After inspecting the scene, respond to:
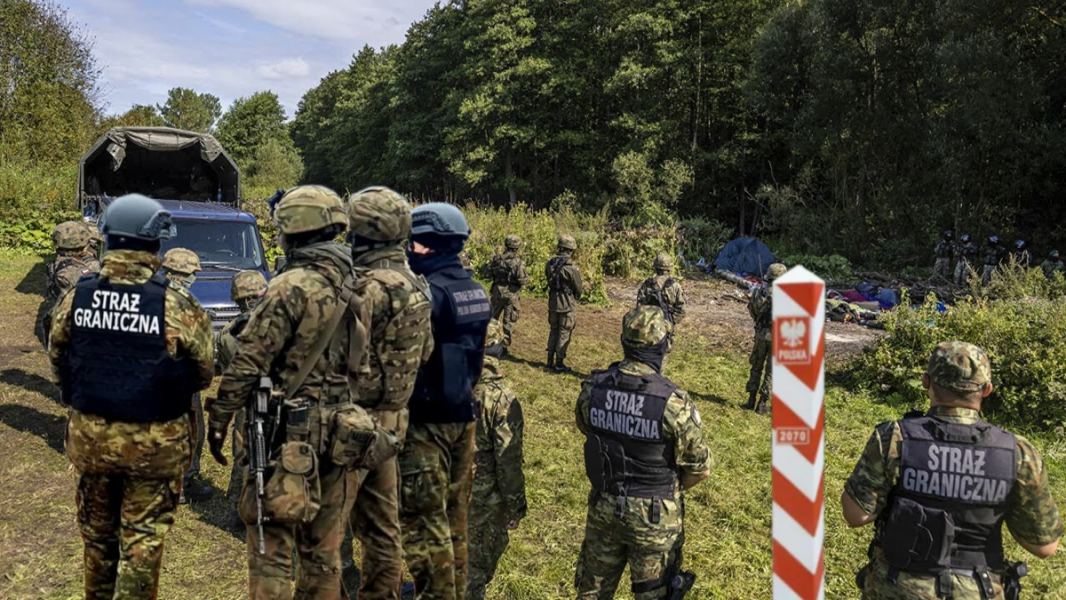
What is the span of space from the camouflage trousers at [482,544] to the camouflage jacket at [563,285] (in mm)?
6177

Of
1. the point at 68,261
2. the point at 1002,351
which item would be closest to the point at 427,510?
the point at 68,261

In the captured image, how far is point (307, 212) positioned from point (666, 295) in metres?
6.73

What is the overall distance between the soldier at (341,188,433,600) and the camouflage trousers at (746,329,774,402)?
6.19m

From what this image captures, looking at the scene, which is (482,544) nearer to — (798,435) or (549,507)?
(549,507)

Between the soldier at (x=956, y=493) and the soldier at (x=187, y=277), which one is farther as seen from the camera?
the soldier at (x=187, y=277)

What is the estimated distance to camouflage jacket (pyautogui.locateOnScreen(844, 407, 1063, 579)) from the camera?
2.97 m

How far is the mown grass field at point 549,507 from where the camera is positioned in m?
4.66

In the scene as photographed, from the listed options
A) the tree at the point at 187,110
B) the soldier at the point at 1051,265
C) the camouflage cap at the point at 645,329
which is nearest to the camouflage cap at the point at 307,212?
the camouflage cap at the point at 645,329

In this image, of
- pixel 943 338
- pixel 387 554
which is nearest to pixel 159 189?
pixel 387 554

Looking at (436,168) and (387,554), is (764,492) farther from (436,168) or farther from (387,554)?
(436,168)

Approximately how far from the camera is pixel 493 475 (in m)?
4.20

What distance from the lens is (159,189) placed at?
13.4 meters

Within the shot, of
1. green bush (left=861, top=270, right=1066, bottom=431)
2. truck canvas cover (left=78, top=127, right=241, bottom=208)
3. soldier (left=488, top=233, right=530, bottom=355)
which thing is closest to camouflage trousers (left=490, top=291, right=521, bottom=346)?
soldier (left=488, top=233, right=530, bottom=355)

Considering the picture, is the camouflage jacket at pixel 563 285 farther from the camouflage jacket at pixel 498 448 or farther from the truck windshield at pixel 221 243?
the camouflage jacket at pixel 498 448
